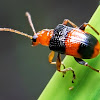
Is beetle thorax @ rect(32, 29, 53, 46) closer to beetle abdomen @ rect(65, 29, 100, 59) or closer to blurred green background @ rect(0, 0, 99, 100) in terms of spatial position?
beetle abdomen @ rect(65, 29, 100, 59)

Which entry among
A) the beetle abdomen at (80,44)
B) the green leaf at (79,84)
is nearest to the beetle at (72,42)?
the beetle abdomen at (80,44)

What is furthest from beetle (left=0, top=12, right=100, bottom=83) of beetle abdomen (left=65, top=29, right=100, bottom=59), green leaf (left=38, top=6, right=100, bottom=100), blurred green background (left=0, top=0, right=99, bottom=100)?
blurred green background (left=0, top=0, right=99, bottom=100)

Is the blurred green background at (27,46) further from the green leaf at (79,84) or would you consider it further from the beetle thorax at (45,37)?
the green leaf at (79,84)

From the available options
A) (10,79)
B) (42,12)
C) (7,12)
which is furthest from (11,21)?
(10,79)

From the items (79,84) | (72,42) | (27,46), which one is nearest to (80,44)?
(72,42)

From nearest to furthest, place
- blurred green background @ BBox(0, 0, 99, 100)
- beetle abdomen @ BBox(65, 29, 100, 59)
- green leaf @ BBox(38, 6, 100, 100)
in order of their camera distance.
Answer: green leaf @ BBox(38, 6, 100, 100)
beetle abdomen @ BBox(65, 29, 100, 59)
blurred green background @ BBox(0, 0, 99, 100)

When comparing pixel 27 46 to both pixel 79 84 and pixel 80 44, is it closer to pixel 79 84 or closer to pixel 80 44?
pixel 80 44

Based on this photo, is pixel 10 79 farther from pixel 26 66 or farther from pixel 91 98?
pixel 91 98
